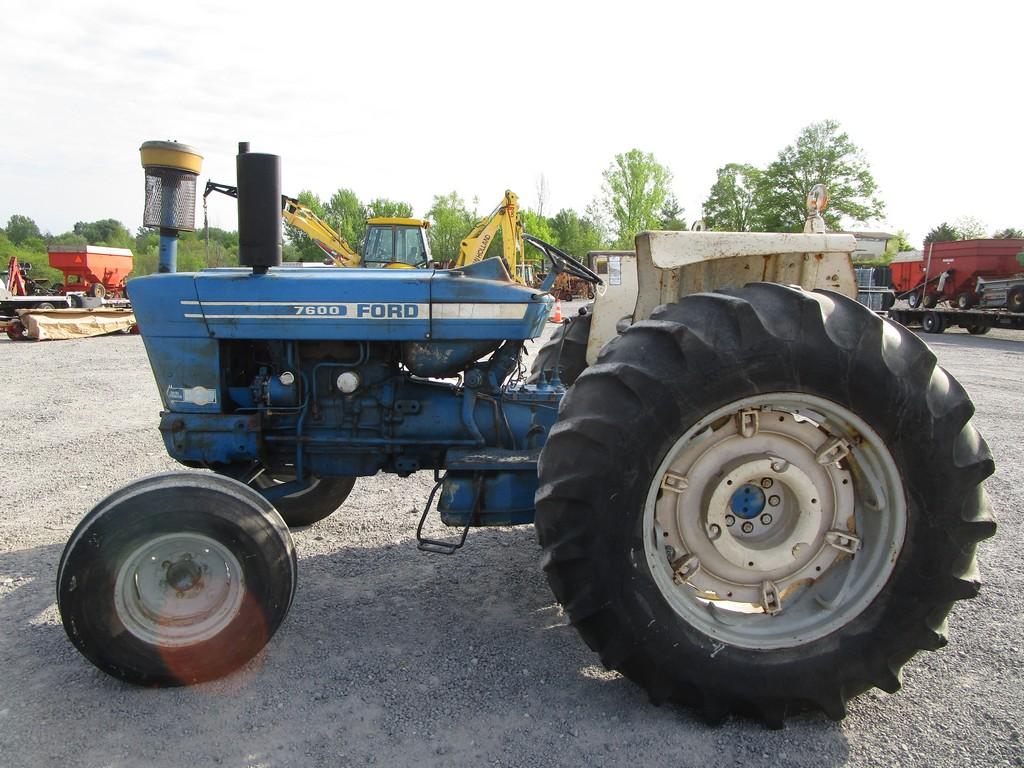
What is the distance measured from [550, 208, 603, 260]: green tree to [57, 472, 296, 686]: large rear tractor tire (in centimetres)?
5376

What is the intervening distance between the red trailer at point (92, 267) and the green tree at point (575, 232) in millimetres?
36519

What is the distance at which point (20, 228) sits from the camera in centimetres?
7088

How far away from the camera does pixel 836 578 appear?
261cm

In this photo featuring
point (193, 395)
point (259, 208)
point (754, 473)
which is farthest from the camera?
point (193, 395)

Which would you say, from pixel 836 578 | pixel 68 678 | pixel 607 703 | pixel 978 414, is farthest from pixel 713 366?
pixel 978 414

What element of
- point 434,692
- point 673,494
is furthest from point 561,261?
point 434,692

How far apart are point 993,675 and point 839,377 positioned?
59.2 inches

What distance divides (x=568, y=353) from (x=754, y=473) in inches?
81.9

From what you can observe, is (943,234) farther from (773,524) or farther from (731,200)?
(773,524)

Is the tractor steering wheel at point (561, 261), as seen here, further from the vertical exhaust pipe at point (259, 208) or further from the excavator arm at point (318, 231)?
the excavator arm at point (318, 231)

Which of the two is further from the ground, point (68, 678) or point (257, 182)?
point (257, 182)

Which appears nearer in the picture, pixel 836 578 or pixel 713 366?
pixel 713 366

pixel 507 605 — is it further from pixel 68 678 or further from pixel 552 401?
pixel 68 678

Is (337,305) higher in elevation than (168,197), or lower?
lower
